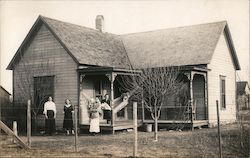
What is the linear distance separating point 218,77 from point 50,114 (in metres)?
10.0

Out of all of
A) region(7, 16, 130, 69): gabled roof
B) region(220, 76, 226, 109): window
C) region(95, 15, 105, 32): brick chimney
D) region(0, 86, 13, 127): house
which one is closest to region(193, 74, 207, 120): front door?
region(220, 76, 226, 109): window

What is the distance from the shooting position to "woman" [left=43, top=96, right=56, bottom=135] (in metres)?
18.0

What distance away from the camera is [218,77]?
2247 cm

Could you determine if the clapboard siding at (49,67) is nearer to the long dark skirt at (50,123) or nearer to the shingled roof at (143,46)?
the shingled roof at (143,46)

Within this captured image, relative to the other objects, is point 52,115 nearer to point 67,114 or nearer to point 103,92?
point 67,114

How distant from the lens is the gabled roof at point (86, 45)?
2003 centimetres

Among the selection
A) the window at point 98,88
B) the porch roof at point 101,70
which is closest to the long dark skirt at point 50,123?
the porch roof at point 101,70

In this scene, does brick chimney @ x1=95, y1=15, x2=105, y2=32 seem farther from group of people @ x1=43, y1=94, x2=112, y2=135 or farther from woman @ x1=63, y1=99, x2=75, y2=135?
woman @ x1=63, y1=99, x2=75, y2=135

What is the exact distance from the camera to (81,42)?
2131cm

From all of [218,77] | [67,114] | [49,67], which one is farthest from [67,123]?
[218,77]

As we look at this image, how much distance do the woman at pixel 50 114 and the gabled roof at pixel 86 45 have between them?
8.61 ft

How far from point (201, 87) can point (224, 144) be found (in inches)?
348

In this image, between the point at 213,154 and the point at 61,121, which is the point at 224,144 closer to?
the point at 213,154

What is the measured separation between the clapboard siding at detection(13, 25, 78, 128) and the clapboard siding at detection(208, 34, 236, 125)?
7.44 meters
